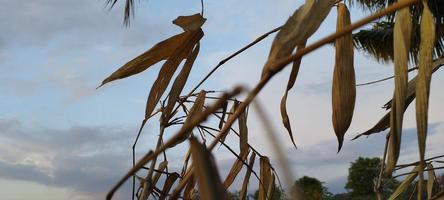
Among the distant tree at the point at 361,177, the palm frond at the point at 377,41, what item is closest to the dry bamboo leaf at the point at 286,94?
the palm frond at the point at 377,41

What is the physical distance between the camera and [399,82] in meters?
0.32

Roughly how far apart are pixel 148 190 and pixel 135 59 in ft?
0.42

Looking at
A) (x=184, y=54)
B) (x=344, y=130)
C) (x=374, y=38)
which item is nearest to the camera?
(x=344, y=130)

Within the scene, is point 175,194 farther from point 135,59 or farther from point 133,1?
point 133,1

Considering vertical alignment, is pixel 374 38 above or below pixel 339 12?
above

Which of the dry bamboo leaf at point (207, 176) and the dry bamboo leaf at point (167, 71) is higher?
the dry bamboo leaf at point (167, 71)

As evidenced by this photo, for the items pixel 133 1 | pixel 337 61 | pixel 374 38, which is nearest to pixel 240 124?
pixel 337 61

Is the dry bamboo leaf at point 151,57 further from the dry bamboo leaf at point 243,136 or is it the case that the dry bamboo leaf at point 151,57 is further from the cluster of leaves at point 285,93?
the dry bamboo leaf at point 243,136

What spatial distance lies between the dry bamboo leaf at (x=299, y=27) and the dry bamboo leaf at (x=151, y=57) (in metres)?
0.17

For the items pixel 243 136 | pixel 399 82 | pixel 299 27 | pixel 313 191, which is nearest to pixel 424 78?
Result: pixel 399 82

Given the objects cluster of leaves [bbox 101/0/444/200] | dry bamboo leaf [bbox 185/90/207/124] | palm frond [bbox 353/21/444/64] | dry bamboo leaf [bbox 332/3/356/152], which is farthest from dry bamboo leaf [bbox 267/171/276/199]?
palm frond [bbox 353/21/444/64]

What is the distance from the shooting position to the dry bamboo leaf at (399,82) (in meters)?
0.29

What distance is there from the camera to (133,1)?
2.15 meters

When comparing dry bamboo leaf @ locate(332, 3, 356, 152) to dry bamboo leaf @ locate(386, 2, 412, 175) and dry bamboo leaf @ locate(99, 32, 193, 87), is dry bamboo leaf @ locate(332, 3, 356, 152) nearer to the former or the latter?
dry bamboo leaf @ locate(386, 2, 412, 175)
